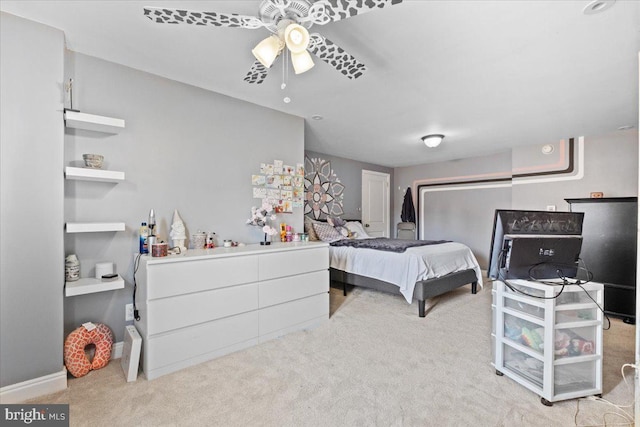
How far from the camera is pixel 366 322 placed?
290 cm

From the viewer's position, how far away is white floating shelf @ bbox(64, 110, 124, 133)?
187 centimetres

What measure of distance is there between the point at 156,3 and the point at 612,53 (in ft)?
9.66

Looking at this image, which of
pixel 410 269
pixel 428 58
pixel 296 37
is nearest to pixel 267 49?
pixel 296 37

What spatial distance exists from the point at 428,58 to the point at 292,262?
1976 mm

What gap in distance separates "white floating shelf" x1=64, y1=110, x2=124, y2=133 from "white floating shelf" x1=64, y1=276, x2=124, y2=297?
3.55 feet

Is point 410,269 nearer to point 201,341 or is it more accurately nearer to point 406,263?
point 406,263

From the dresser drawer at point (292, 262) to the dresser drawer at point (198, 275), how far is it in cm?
10

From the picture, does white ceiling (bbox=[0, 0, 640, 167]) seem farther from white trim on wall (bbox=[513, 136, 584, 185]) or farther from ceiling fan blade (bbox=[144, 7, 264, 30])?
white trim on wall (bbox=[513, 136, 584, 185])

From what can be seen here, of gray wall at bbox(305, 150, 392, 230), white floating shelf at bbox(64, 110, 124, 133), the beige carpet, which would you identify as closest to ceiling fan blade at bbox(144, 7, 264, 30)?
white floating shelf at bbox(64, 110, 124, 133)

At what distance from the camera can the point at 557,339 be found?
1672 mm

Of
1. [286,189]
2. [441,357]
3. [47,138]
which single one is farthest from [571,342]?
[47,138]

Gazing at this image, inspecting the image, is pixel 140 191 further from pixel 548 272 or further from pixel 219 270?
pixel 548 272

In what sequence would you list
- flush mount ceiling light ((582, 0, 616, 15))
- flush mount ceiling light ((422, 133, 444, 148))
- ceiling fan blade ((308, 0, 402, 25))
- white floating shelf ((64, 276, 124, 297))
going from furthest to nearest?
flush mount ceiling light ((422, 133, 444, 148)), white floating shelf ((64, 276, 124, 297)), flush mount ceiling light ((582, 0, 616, 15)), ceiling fan blade ((308, 0, 402, 25))

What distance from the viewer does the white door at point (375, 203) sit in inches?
237
